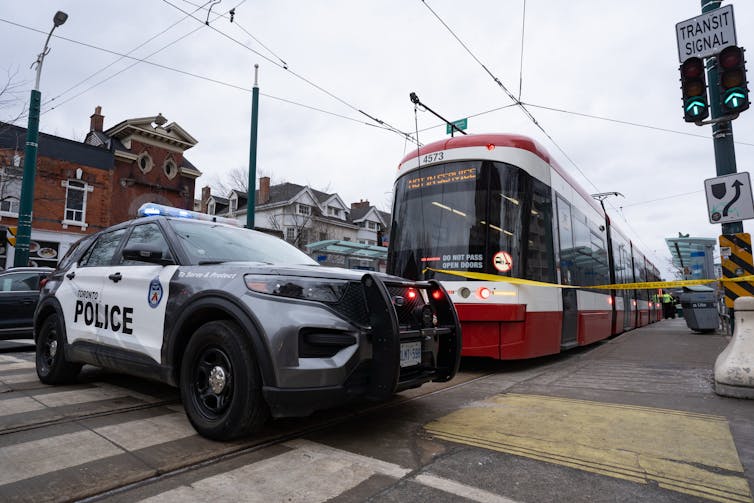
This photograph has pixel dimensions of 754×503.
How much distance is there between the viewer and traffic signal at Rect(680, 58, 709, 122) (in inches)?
273

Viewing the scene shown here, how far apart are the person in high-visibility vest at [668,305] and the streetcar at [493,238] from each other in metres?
32.8

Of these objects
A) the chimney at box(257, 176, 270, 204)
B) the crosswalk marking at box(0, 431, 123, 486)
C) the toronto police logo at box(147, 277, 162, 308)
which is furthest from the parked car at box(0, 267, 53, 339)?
the chimney at box(257, 176, 270, 204)

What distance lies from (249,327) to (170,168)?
29.5 m

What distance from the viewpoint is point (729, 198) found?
6.78 metres

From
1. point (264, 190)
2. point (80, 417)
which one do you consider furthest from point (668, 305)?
point (80, 417)

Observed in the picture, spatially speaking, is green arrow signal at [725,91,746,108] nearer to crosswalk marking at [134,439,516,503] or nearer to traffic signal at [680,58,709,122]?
traffic signal at [680,58,709,122]

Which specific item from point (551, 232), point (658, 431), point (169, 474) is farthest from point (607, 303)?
point (169, 474)

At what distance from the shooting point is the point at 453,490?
2652 mm

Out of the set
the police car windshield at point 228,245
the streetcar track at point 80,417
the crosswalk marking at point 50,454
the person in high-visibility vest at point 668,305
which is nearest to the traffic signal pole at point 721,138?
the police car windshield at point 228,245

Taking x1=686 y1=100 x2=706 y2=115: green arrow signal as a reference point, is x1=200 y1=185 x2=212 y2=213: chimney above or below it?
above

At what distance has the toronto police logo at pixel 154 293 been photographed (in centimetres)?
392

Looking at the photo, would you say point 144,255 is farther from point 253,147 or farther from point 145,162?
point 145,162

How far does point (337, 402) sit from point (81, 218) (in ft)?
86.8

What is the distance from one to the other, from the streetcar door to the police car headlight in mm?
5519
